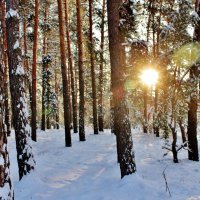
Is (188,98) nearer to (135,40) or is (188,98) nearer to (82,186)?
(135,40)

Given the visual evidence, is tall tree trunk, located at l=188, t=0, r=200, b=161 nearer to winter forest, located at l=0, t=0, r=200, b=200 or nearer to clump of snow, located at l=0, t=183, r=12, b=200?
winter forest, located at l=0, t=0, r=200, b=200

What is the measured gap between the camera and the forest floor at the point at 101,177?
29.7ft

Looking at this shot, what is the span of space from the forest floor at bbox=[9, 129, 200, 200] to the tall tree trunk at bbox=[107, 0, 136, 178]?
524mm

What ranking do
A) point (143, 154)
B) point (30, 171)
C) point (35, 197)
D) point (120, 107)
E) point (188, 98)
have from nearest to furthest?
point (35, 197)
point (120, 107)
point (30, 171)
point (188, 98)
point (143, 154)

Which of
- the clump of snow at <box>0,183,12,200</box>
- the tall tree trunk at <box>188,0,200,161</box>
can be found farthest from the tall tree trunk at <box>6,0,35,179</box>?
the tall tree trunk at <box>188,0,200,161</box>

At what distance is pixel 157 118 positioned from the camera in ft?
45.2

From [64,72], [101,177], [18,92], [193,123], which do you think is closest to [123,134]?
[101,177]

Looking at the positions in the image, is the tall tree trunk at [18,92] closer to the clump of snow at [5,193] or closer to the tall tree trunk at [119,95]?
the tall tree trunk at [119,95]

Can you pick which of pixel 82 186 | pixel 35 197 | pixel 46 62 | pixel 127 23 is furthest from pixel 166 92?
pixel 46 62

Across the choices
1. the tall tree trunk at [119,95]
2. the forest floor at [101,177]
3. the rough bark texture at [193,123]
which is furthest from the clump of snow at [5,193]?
the rough bark texture at [193,123]

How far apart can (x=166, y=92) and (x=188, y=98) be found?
0.86 m

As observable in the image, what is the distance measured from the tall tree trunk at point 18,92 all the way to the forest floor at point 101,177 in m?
0.64

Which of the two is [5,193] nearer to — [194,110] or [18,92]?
[18,92]

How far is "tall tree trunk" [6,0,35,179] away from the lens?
10.4 metres
